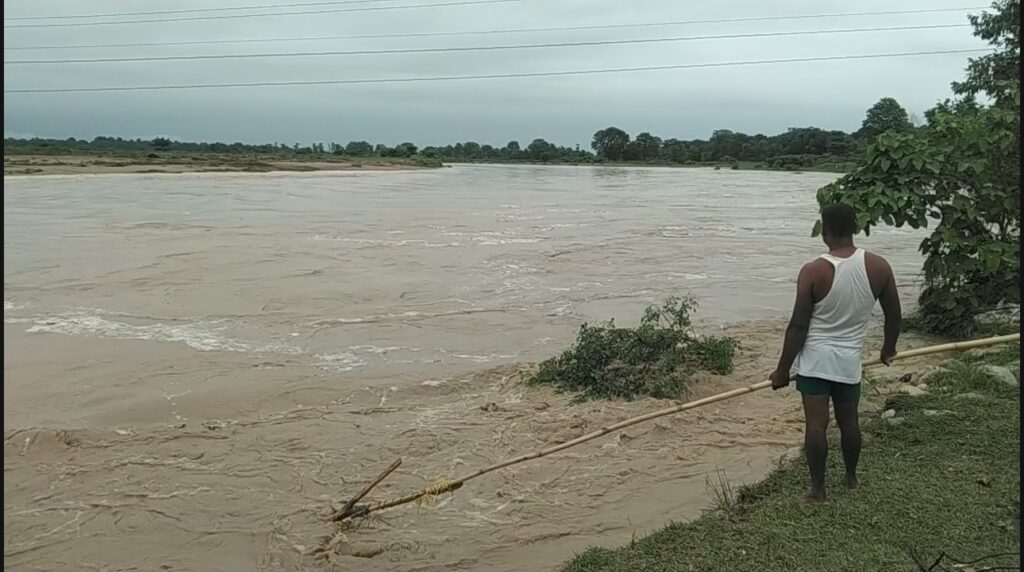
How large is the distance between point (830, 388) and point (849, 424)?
23 centimetres

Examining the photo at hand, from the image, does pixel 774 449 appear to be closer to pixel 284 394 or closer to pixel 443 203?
pixel 284 394

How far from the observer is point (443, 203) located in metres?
34.2

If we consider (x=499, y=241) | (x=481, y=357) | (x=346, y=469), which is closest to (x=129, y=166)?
(x=499, y=241)

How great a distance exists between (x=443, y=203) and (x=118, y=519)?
95.8 ft

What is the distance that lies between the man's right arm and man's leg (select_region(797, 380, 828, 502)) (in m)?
0.44

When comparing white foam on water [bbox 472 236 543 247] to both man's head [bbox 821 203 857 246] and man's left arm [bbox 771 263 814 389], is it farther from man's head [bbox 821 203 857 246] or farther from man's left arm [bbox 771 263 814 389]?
man's head [bbox 821 203 857 246]

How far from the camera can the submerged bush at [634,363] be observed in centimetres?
758

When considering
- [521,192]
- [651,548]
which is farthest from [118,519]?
[521,192]

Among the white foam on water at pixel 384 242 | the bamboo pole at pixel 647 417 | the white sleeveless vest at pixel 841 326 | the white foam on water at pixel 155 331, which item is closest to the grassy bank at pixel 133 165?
the white foam on water at pixel 384 242

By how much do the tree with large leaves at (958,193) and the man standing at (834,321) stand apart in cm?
413

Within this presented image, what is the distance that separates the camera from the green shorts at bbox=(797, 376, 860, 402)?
166 inches

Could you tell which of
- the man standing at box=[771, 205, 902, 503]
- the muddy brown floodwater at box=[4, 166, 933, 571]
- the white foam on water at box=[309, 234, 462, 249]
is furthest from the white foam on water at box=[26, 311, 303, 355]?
the white foam on water at box=[309, 234, 462, 249]

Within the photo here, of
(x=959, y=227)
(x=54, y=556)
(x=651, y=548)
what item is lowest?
(x=54, y=556)

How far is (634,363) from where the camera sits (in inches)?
311
